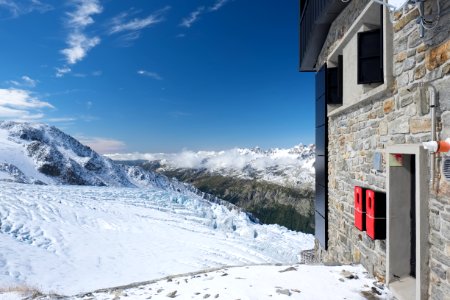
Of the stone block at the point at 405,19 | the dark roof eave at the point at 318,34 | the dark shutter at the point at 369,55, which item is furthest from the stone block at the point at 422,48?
the dark roof eave at the point at 318,34

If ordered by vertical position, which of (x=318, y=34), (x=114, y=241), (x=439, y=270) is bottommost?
(x=114, y=241)

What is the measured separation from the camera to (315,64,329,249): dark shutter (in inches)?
327

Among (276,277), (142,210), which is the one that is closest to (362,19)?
(276,277)

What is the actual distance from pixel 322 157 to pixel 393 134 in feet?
13.7

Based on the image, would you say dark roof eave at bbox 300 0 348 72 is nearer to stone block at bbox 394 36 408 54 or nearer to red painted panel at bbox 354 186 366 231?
stone block at bbox 394 36 408 54

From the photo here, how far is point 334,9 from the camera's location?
7281 mm

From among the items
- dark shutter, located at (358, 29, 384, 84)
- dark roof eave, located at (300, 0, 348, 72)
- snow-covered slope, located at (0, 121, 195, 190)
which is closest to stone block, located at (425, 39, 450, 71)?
dark shutter, located at (358, 29, 384, 84)

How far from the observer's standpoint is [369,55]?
5.21 metres

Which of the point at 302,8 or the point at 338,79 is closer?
the point at 338,79

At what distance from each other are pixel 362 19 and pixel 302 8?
6.48 metres

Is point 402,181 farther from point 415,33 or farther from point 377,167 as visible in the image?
point 415,33

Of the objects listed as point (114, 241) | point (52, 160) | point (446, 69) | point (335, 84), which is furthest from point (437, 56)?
point (52, 160)

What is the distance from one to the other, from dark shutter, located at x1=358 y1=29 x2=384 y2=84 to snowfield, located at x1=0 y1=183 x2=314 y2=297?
28.9 feet

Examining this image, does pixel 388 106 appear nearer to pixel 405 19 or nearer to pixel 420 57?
pixel 420 57
